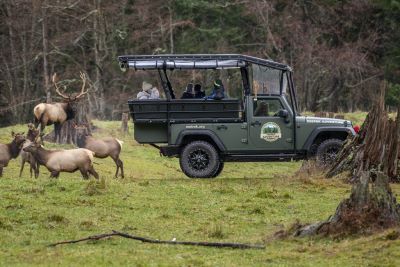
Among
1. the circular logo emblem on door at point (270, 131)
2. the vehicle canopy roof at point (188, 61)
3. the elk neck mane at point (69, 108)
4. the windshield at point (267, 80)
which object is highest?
the vehicle canopy roof at point (188, 61)

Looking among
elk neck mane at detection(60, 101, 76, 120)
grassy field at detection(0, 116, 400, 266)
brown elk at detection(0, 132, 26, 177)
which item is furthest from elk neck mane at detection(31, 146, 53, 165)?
elk neck mane at detection(60, 101, 76, 120)

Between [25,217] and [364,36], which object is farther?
[364,36]

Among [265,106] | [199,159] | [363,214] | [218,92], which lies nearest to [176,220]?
[363,214]

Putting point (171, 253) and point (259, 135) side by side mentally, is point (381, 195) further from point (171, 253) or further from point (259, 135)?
point (259, 135)

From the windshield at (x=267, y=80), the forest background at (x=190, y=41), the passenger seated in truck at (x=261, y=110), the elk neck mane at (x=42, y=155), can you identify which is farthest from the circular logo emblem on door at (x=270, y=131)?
the forest background at (x=190, y=41)

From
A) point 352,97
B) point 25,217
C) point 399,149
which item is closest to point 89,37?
point 352,97

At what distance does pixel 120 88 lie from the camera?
51906 millimetres

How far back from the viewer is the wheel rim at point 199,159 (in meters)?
21.3

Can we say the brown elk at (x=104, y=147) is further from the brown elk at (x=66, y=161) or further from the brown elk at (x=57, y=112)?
the brown elk at (x=57, y=112)

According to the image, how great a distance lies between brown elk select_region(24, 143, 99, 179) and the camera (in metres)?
19.8

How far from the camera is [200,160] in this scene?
21.3 m

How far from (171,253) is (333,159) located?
363 inches

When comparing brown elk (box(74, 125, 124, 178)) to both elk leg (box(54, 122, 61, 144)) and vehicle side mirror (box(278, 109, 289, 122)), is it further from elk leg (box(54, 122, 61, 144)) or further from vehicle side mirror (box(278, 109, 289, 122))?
elk leg (box(54, 122, 61, 144))

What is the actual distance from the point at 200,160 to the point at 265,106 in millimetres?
1758
